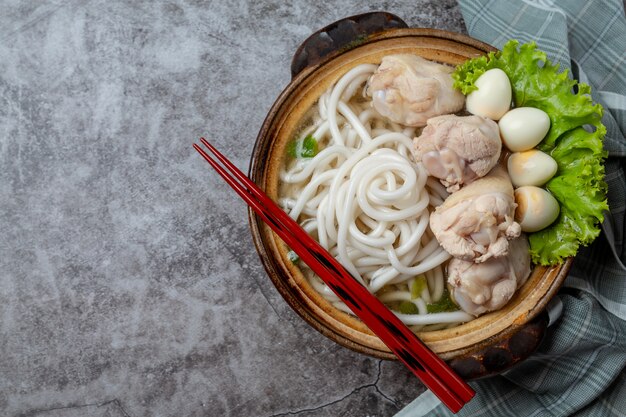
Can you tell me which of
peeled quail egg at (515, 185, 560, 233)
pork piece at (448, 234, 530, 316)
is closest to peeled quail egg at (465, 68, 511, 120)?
peeled quail egg at (515, 185, 560, 233)

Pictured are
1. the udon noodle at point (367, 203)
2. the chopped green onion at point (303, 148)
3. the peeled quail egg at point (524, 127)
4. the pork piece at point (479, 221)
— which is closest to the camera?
the pork piece at point (479, 221)

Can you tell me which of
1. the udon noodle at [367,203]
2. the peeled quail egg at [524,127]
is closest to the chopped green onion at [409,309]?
the udon noodle at [367,203]

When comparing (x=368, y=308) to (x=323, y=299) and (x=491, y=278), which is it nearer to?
(x=323, y=299)

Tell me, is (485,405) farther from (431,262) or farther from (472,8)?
(472,8)

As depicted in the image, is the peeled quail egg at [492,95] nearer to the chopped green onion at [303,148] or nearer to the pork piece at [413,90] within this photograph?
the pork piece at [413,90]

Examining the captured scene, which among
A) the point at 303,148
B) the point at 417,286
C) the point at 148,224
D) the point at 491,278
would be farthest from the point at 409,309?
the point at 148,224

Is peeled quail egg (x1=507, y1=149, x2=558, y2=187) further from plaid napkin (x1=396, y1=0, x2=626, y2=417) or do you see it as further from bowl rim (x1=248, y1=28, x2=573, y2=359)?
plaid napkin (x1=396, y1=0, x2=626, y2=417)

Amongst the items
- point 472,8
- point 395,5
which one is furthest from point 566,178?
point 395,5
